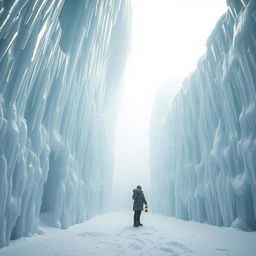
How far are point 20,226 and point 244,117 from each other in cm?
738

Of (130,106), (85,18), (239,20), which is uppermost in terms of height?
(130,106)

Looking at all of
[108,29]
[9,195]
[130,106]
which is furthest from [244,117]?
[130,106]

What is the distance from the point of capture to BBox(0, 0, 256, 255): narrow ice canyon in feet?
16.5

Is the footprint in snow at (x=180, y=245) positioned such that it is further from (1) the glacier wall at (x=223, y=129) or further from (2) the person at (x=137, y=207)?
(1) the glacier wall at (x=223, y=129)

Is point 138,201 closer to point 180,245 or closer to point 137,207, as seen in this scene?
point 137,207

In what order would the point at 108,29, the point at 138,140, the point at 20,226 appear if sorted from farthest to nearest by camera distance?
1. the point at 138,140
2. the point at 108,29
3. the point at 20,226

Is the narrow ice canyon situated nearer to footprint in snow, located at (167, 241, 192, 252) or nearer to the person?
footprint in snow, located at (167, 241, 192, 252)

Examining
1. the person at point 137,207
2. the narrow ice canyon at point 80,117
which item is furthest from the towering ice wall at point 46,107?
the person at point 137,207

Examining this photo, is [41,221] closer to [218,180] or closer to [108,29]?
[218,180]

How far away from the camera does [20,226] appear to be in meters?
5.38

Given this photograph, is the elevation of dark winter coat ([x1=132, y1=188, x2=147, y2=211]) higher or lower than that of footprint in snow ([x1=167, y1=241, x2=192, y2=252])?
higher

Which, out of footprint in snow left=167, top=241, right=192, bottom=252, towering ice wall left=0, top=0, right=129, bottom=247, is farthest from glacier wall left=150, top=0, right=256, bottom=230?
towering ice wall left=0, top=0, right=129, bottom=247

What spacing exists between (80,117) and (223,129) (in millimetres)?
6546

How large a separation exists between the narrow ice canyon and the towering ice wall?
24mm
